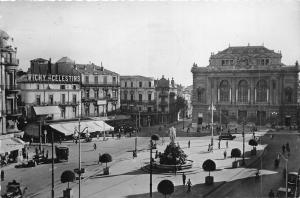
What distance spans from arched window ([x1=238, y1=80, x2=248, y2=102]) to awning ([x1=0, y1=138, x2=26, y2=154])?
4992cm

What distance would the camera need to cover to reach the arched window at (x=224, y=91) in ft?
267

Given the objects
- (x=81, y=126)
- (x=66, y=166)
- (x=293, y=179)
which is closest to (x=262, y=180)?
(x=293, y=179)

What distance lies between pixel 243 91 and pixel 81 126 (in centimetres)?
3641

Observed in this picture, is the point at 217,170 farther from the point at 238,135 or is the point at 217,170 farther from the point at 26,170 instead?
the point at 238,135

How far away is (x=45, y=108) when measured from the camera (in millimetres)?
60281

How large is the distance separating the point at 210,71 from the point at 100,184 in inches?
2135

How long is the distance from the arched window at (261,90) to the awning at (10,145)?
168 ft

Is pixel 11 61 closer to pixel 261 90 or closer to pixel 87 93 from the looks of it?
pixel 87 93

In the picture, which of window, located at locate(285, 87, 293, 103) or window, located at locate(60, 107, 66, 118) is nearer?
window, located at locate(60, 107, 66, 118)

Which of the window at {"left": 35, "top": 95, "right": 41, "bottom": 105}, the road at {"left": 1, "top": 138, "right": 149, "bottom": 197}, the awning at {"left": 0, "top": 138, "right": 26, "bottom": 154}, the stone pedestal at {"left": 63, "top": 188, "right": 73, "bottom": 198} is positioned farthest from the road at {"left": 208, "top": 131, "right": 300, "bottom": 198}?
the window at {"left": 35, "top": 95, "right": 41, "bottom": 105}

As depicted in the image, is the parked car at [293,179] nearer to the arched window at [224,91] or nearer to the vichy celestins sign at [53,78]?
the vichy celestins sign at [53,78]

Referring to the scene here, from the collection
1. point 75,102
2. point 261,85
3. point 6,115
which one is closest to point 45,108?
point 75,102

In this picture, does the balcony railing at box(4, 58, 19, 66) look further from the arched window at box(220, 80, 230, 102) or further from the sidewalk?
the arched window at box(220, 80, 230, 102)

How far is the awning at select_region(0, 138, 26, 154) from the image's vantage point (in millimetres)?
39778
